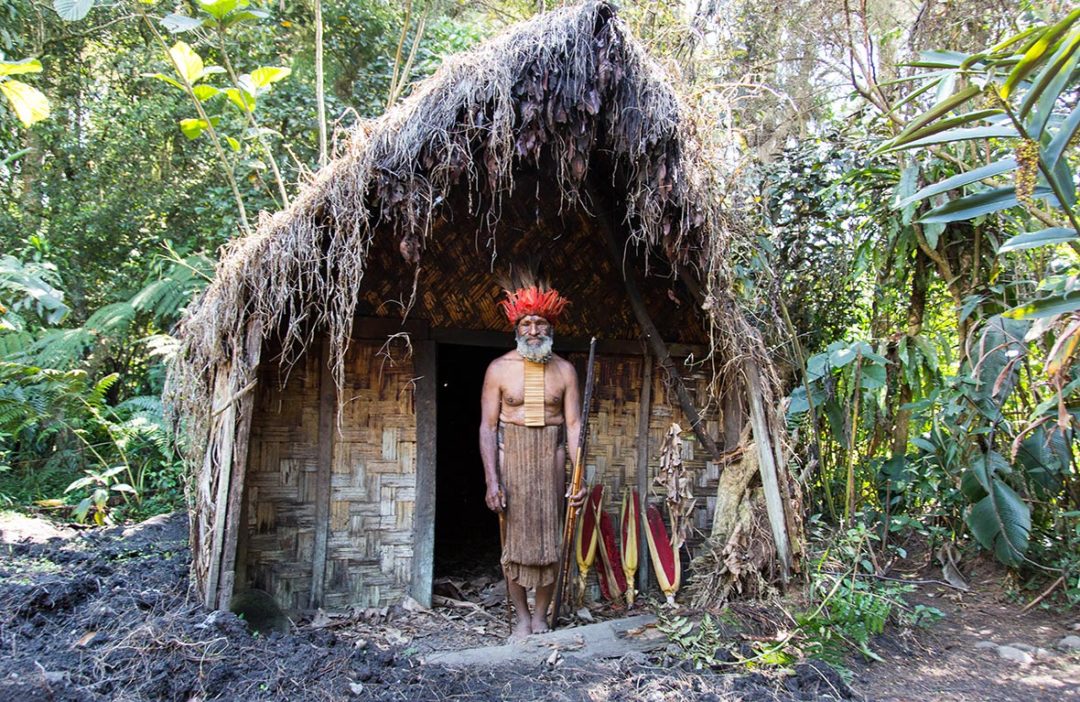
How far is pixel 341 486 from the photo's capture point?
4.28m

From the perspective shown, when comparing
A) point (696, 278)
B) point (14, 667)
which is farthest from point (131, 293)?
point (696, 278)

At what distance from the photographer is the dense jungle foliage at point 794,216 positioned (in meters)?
3.72

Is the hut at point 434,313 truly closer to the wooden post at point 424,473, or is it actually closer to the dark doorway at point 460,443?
the wooden post at point 424,473

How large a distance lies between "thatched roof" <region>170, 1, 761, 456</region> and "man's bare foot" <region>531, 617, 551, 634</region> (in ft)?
5.50

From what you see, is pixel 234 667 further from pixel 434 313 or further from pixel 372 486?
pixel 434 313

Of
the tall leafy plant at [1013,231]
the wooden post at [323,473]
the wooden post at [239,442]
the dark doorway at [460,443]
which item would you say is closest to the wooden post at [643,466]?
the tall leafy plant at [1013,231]

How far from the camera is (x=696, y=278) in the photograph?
13.7 feet

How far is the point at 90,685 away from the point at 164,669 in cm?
26

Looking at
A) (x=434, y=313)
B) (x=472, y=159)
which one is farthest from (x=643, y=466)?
(x=472, y=159)

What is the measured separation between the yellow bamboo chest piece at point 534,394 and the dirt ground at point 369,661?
119 cm

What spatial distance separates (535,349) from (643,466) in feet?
4.34

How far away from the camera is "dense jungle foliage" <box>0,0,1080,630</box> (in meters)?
3.72

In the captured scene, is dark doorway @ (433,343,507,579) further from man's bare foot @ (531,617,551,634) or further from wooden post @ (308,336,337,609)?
man's bare foot @ (531,617,551,634)

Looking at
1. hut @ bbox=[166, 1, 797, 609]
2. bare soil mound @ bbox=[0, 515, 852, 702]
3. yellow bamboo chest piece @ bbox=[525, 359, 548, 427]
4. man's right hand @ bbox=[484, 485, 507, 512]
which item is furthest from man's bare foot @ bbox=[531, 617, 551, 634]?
yellow bamboo chest piece @ bbox=[525, 359, 548, 427]
